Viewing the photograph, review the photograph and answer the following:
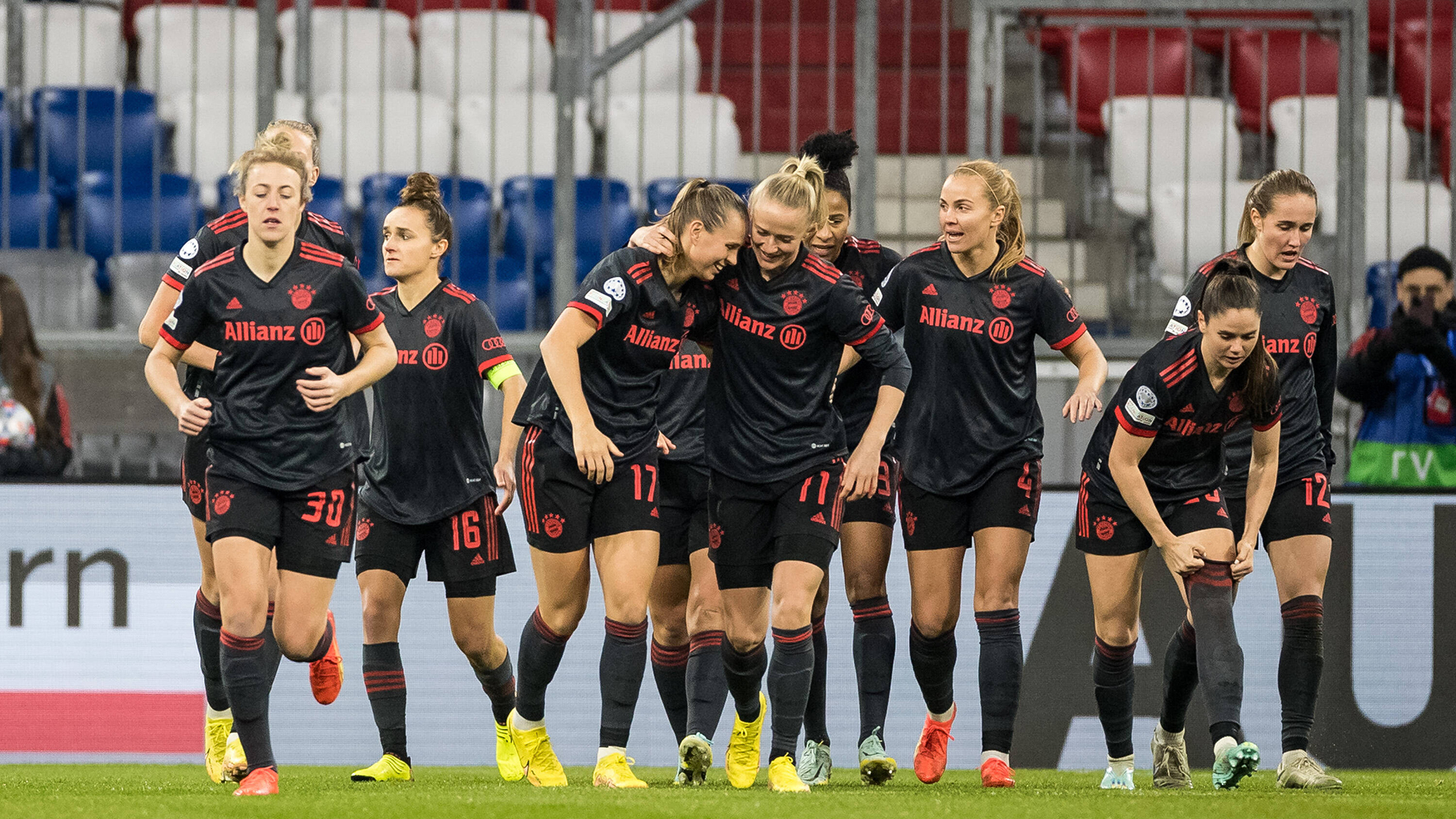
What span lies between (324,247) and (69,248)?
3810mm

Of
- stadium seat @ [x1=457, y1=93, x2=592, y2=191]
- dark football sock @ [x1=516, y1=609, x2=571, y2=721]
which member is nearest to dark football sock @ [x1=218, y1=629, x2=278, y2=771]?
dark football sock @ [x1=516, y1=609, x2=571, y2=721]

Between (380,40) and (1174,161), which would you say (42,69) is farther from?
(1174,161)

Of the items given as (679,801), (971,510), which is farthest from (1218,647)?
(679,801)

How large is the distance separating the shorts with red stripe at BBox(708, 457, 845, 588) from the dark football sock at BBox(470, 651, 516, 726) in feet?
3.04

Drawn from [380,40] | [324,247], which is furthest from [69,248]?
[324,247]

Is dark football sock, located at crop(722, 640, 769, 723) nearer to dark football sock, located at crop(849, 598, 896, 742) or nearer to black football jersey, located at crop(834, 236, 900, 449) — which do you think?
dark football sock, located at crop(849, 598, 896, 742)

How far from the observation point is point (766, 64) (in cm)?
991

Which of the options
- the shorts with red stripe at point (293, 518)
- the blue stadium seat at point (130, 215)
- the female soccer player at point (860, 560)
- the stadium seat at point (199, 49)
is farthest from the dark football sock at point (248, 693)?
the stadium seat at point (199, 49)

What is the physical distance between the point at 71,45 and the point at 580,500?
18.9 ft

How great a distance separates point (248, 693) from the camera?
4715 millimetres

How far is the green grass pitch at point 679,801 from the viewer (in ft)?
13.9

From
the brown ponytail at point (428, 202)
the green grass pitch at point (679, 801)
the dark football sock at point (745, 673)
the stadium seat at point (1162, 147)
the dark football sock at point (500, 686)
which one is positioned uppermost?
the stadium seat at point (1162, 147)

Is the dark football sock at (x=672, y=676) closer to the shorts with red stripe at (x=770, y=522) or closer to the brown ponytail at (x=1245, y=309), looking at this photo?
the shorts with red stripe at (x=770, y=522)

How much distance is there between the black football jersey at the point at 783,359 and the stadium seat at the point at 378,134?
3.88 meters
